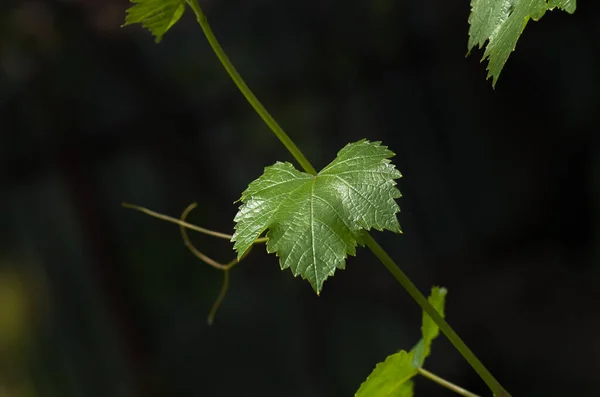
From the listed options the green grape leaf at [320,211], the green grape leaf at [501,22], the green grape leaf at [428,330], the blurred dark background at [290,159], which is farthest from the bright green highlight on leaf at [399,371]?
the blurred dark background at [290,159]

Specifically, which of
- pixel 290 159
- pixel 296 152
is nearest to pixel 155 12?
pixel 296 152

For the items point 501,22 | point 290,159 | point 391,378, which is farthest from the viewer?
point 290,159

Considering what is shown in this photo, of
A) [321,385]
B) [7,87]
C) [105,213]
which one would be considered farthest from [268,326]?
[7,87]

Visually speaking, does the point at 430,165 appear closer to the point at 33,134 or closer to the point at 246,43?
the point at 246,43

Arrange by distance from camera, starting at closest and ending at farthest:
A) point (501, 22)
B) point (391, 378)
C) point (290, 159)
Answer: point (501, 22) → point (391, 378) → point (290, 159)

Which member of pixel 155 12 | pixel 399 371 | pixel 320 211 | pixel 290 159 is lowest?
pixel 399 371

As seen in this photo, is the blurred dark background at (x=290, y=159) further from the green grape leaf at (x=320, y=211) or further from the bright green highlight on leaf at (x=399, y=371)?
the green grape leaf at (x=320, y=211)

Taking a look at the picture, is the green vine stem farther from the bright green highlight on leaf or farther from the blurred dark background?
the blurred dark background

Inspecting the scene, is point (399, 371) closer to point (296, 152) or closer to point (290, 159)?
point (296, 152)
